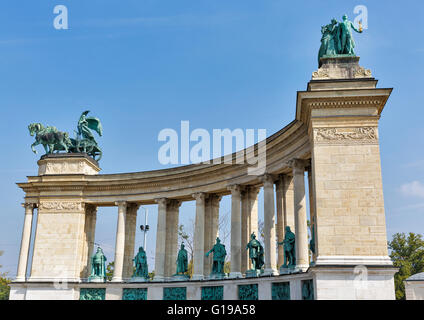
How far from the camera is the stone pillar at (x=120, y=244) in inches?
1868

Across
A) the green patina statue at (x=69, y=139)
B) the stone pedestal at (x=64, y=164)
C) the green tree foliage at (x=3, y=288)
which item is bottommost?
the green tree foliage at (x=3, y=288)

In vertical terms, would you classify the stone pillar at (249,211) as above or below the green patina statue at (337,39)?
below

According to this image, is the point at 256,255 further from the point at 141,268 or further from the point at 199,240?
the point at 141,268

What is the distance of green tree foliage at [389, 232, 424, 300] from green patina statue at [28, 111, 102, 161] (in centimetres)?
6494

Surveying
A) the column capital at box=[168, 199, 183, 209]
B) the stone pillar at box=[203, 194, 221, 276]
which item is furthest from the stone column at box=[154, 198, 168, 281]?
the stone pillar at box=[203, 194, 221, 276]

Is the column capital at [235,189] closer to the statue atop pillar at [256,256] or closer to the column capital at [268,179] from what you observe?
the column capital at [268,179]

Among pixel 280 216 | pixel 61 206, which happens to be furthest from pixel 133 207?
pixel 280 216

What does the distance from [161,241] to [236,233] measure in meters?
9.68

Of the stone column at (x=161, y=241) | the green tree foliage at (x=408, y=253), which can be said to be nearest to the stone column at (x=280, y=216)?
the stone column at (x=161, y=241)

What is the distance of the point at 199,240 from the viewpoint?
144 feet

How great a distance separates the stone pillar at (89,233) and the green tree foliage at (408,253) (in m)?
62.3

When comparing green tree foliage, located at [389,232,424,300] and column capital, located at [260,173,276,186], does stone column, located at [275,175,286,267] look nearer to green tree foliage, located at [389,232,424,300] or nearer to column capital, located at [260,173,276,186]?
column capital, located at [260,173,276,186]

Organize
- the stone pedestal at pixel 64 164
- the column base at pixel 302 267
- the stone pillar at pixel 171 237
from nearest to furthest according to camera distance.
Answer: the column base at pixel 302 267 < the stone pillar at pixel 171 237 < the stone pedestal at pixel 64 164
